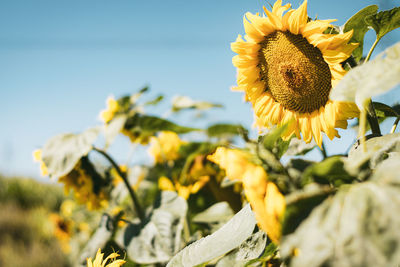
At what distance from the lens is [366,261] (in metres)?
0.24

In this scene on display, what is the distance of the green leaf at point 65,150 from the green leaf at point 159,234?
24cm

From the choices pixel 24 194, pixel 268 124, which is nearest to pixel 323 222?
pixel 268 124

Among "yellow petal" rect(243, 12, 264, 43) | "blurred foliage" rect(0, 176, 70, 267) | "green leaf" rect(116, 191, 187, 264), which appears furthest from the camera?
"blurred foliage" rect(0, 176, 70, 267)

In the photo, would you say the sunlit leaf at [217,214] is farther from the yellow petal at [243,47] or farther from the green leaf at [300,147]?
the yellow petal at [243,47]

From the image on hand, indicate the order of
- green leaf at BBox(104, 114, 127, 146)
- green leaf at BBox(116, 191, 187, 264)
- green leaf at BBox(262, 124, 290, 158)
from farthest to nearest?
green leaf at BBox(104, 114, 127, 146), green leaf at BBox(116, 191, 187, 264), green leaf at BBox(262, 124, 290, 158)

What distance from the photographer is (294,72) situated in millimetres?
616

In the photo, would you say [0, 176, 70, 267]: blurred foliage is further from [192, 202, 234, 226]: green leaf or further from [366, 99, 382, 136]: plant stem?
[366, 99, 382, 136]: plant stem

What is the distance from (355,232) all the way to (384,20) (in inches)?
16.1

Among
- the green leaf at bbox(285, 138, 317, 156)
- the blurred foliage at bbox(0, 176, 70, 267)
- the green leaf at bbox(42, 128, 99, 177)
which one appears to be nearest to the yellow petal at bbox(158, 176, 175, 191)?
the green leaf at bbox(42, 128, 99, 177)

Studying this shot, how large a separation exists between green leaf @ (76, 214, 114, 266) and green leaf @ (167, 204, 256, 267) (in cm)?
45

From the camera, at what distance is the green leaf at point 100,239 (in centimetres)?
82

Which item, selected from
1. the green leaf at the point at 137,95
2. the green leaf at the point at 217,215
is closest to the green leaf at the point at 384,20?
the green leaf at the point at 217,215

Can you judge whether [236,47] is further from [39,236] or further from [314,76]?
[39,236]

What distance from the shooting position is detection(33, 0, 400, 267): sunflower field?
0.26 meters
